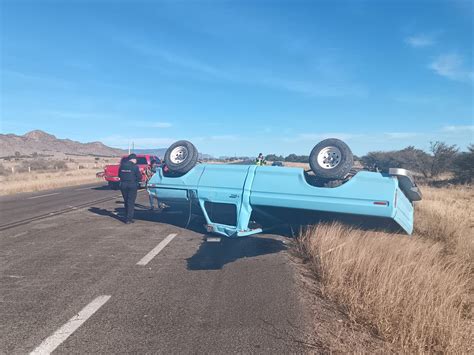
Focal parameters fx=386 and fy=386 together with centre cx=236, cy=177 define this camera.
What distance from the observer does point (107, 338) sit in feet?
11.7

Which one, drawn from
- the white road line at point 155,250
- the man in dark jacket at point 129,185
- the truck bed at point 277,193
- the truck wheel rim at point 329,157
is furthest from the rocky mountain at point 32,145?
the truck wheel rim at point 329,157

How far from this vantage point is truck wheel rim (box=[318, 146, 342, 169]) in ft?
22.7

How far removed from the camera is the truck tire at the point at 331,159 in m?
6.68

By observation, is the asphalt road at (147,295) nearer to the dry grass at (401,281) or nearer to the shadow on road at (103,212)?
the dry grass at (401,281)

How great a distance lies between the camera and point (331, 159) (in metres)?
7.00

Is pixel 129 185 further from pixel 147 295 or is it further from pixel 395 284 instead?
pixel 395 284

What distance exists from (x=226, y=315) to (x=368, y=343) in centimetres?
145

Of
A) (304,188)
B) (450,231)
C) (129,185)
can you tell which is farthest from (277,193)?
(129,185)

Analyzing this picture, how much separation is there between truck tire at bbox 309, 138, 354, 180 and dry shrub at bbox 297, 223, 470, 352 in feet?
3.27

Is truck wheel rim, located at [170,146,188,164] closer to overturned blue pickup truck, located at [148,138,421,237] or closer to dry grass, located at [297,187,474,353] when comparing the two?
overturned blue pickup truck, located at [148,138,421,237]

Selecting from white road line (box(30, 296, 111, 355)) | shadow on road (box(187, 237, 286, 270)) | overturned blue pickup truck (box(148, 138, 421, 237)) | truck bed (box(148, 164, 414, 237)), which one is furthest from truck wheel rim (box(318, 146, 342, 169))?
white road line (box(30, 296, 111, 355))

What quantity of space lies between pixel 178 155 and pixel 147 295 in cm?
444

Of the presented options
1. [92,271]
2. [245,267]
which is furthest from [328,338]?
[92,271]

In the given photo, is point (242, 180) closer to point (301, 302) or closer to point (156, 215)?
point (301, 302)
